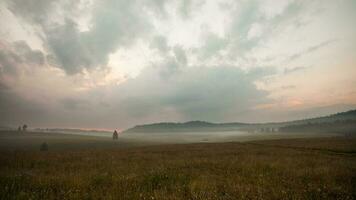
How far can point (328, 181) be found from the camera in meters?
10.9

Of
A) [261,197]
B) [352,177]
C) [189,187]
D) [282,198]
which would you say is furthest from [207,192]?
[352,177]

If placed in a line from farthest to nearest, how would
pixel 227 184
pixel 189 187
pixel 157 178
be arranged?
pixel 157 178 < pixel 227 184 < pixel 189 187

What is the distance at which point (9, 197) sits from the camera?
310 inches

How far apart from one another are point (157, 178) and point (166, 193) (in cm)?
265

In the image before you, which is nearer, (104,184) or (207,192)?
(207,192)

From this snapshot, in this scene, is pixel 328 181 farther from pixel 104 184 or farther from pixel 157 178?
pixel 104 184

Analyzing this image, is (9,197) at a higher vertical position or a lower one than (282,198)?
higher

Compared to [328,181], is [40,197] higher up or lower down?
Result: higher up

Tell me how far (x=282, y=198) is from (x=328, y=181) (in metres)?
4.80

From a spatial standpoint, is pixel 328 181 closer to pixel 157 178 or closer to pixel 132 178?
pixel 157 178

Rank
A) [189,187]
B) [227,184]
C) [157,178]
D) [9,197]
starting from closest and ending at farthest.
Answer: [9,197]
[189,187]
[227,184]
[157,178]

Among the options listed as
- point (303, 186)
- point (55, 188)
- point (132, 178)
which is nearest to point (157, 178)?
point (132, 178)

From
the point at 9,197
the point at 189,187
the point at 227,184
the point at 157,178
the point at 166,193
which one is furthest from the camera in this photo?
the point at 157,178

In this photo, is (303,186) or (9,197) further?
(303,186)
